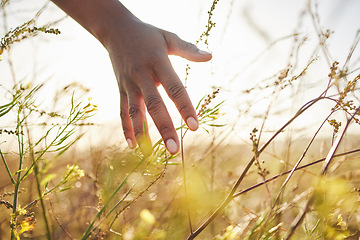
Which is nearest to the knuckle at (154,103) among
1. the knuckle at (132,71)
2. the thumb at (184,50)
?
the knuckle at (132,71)

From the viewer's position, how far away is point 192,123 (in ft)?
3.06

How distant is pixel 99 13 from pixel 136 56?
0.72 ft

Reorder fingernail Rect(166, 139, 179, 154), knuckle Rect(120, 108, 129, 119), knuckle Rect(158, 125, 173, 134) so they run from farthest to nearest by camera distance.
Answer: knuckle Rect(120, 108, 129, 119), knuckle Rect(158, 125, 173, 134), fingernail Rect(166, 139, 179, 154)

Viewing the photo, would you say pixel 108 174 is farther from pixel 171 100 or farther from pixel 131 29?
pixel 131 29

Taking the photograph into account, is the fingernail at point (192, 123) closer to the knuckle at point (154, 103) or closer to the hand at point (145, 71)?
the hand at point (145, 71)

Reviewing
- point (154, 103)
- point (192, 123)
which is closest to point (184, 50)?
point (154, 103)

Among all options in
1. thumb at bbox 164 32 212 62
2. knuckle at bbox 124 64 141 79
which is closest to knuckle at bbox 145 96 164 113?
knuckle at bbox 124 64 141 79

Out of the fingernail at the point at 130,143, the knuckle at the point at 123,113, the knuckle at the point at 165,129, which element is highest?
the knuckle at the point at 123,113

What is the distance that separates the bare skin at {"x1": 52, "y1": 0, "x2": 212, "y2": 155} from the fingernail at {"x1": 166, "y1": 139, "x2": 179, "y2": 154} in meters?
0.07

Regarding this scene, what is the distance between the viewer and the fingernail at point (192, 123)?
920 millimetres

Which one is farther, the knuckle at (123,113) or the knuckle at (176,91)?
the knuckle at (123,113)

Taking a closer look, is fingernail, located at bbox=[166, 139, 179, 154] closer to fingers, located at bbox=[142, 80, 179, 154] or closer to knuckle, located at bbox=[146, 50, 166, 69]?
fingers, located at bbox=[142, 80, 179, 154]

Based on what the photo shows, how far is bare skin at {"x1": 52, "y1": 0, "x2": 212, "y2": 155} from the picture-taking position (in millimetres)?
1078

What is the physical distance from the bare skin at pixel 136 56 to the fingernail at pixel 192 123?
78mm
